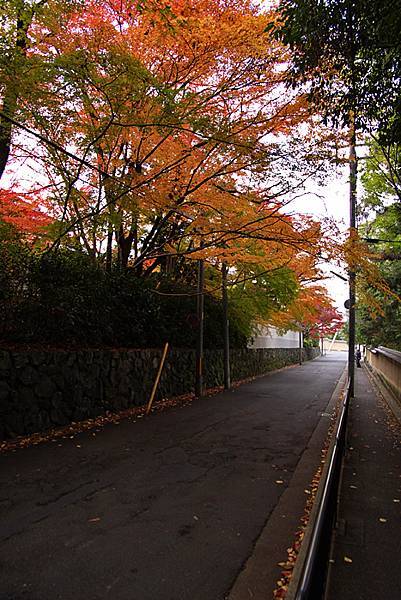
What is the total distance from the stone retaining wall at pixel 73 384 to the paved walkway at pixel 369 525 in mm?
5084

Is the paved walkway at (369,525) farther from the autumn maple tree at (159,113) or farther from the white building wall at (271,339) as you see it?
the white building wall at (271,339)

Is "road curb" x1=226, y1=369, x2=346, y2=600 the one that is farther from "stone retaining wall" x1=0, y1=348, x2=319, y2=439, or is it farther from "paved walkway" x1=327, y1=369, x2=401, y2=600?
"stone retaining wall" x1=0, y1=348, x2=319, y2=439

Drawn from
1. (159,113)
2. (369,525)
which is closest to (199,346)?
(159,113)

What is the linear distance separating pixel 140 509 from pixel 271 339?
2527 centimetres

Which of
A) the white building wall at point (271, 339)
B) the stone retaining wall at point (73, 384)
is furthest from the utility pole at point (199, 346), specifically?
the white building wall at point (271, 339)

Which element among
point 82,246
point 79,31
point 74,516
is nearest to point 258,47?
point 79,31

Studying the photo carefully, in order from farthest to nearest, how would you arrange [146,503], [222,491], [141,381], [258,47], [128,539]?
1. [141,381]
2. [258,47]
3. [222,491]
4. [146,503]
5. [128,539]

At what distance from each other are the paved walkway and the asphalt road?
0.52 meters

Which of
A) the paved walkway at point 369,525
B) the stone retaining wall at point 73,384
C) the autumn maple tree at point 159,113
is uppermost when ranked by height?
the autumn maple tree at point 159,113

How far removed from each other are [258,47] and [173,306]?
847 centimetres

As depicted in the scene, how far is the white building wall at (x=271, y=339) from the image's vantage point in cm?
2410

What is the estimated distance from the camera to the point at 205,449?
7.03 metres

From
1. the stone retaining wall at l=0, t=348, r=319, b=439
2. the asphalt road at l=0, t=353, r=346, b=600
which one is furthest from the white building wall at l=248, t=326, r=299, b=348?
the asphalt road at l=0, t=353, r=346, b=600

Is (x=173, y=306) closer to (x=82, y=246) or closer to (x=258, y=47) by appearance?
(x=82, y=246)
